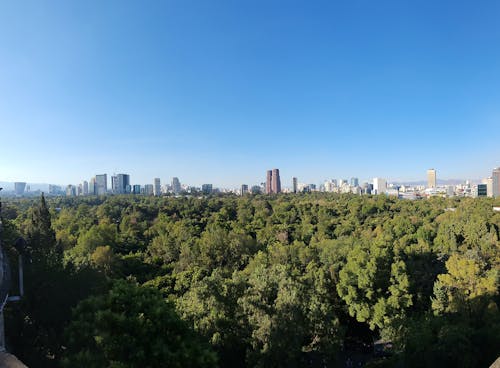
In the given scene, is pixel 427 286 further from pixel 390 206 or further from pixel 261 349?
pixel 390 206

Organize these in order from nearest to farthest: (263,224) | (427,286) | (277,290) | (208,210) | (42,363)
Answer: (42,363) → (277,290) → (427,286) → (263,224) → (208,210)

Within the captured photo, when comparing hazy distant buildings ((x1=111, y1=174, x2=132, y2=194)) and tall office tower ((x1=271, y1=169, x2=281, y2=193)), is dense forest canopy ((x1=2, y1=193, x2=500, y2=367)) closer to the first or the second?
tall office tower ((x1=271, y1=169, x2=281, y2=193))

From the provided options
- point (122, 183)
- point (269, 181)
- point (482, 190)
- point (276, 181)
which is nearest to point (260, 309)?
point (276, 181)

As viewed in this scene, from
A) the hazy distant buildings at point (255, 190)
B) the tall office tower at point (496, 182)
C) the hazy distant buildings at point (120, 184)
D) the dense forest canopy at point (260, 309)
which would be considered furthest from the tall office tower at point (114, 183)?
the tall office tower at point (496, 182)

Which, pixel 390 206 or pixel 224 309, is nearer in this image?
pixel 224 309

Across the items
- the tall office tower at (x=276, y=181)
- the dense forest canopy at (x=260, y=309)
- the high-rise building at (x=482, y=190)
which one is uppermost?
the tall office tower at (x=276, y=181)

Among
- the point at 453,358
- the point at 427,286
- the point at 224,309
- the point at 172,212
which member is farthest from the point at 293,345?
the point at 172,212

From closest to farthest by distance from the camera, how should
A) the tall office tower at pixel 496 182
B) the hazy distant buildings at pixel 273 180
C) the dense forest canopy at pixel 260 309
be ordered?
1. the dense forest canopy at pixel 260 309
2. the tall office tower at pixel 496 182
3. the hazy distant buildings at pixel 273 180

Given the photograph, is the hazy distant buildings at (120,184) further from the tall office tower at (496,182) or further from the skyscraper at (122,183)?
the tall office tower at (496,182)

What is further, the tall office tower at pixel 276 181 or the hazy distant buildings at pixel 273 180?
the hazy distant buildings at pixel 273 180


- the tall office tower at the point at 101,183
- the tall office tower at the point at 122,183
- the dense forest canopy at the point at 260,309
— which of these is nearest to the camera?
the dense forest canopy at the point at 260,309

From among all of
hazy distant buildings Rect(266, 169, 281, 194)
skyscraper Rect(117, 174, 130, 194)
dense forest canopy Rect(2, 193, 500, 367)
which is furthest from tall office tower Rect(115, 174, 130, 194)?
dense forest canopy Rect(2, 193, 500, 367)
